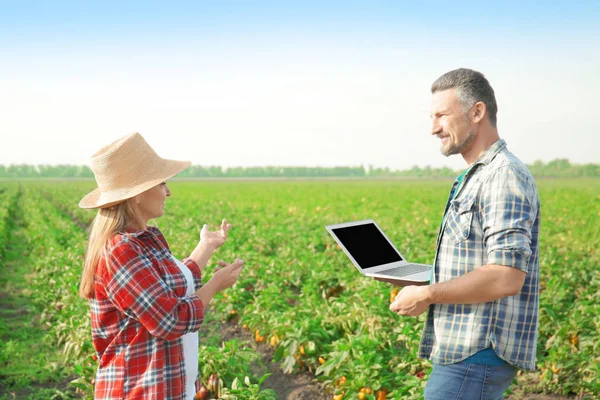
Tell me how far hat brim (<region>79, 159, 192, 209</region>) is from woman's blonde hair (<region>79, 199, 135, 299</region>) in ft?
0.12

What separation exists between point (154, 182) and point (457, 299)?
4.11 ft

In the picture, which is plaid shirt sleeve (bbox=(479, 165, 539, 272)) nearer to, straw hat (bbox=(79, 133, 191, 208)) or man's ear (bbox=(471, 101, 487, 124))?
man's ear (bbox=(471, 101, 487, 124))

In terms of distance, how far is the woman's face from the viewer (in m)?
2.49

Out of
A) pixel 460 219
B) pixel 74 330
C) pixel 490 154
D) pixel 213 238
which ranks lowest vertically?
pixel 74 330

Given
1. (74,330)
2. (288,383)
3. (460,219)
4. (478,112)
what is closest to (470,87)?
(478,112)

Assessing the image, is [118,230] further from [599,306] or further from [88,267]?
[599,306]

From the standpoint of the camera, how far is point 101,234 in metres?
2.38

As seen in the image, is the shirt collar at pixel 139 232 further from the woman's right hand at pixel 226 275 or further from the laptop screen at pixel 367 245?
the laptop screen at pixel 367 245

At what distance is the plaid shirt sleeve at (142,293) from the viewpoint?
227 centimetres

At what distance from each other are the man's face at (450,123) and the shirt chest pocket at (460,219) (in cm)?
22

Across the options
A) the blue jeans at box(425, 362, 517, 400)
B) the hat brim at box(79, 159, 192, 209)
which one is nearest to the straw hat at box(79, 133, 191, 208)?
the hat brim at box(79, 159, 192, 209)

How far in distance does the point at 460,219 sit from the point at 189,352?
123 cm

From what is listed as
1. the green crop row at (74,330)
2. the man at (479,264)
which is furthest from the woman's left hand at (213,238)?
the green crop row at (74,330)

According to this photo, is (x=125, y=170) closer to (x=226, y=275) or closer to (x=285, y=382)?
(x=226, y=275)
